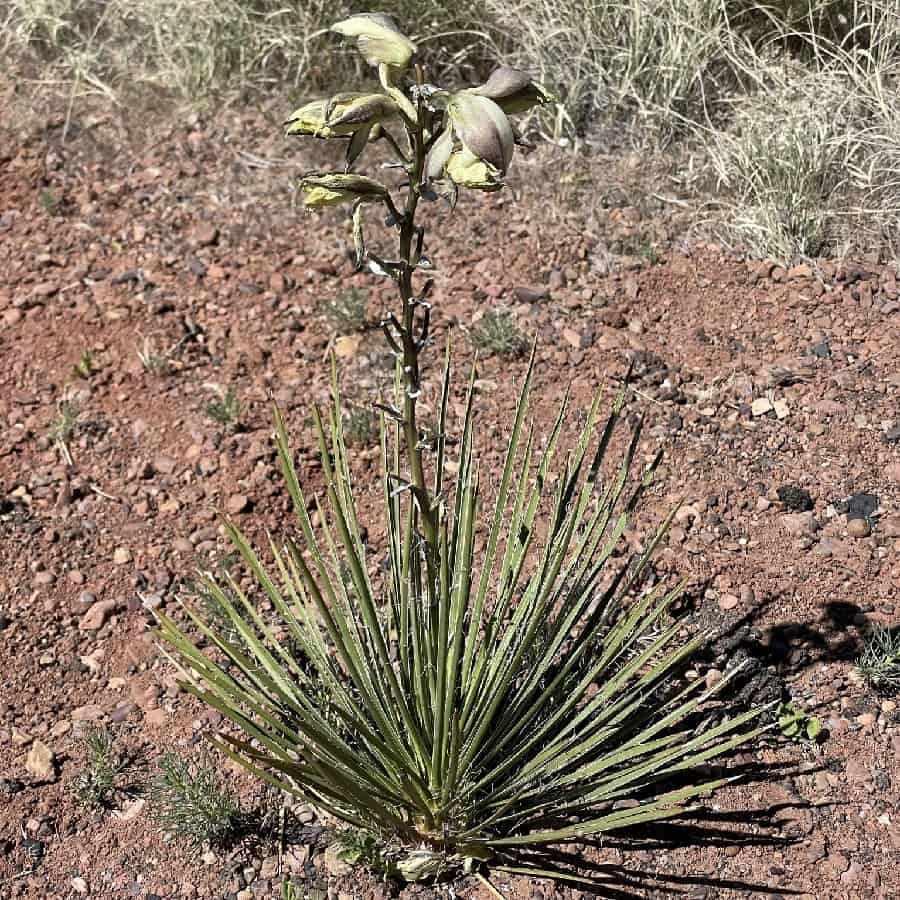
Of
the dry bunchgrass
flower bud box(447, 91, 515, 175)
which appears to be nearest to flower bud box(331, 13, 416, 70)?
flower bud box(447, 91, 515, 175)

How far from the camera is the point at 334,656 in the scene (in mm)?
2643

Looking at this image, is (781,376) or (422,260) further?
(781,376)

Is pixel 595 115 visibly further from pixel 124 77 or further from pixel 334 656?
pixel 334 656

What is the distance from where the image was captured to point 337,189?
153cm

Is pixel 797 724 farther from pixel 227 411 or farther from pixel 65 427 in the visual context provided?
pixel 65 427

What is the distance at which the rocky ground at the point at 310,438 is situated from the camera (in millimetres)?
2357

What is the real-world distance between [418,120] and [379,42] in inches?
4.4

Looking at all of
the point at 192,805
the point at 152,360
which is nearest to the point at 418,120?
the point at 192,805

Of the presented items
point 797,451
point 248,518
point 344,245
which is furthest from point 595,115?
point 248,518

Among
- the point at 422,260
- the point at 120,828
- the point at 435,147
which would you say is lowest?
the point at 120,828

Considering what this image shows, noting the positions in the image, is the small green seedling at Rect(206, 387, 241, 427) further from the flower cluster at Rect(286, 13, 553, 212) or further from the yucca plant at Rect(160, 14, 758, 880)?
the flower cluster at Rect(286, 13, 553, 212)

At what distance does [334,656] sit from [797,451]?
52.7 inches

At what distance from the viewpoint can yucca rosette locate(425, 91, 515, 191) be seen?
140 cm

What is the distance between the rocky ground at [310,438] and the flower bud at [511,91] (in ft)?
4.83
